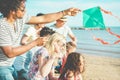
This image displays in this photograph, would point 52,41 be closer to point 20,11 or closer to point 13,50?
point 20,11

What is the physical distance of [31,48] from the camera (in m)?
4.46

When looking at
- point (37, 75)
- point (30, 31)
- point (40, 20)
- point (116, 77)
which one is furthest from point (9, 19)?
point (116, 77)

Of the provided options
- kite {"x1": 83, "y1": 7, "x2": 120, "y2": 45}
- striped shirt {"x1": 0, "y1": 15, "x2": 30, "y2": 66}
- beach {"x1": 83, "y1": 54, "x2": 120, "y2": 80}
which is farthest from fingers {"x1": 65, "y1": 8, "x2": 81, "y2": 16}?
beach {"x1": 83, "y1": 54, "x2": 120, "y2": 80}

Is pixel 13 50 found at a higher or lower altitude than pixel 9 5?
lower

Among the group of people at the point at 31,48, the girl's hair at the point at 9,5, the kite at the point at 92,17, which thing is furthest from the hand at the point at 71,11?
the kite at the point at 92,17

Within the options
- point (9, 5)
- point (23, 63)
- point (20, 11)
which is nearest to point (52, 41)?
point (20, 11)

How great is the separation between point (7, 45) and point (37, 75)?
1.30 m

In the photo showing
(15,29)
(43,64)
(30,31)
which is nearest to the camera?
(15,29)

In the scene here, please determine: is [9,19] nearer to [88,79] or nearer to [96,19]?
[96,19]

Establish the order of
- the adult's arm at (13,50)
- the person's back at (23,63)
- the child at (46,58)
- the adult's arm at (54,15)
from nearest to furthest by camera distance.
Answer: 1. the adult's arm at (13,50)
2. the child at (46,58)
3. the adult's arm at (54,15)
4. the person's back at (23,63)

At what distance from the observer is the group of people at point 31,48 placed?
4.44 m

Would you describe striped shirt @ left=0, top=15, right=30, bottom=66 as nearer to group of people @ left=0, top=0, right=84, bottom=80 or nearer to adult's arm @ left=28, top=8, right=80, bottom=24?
group of people @ left=0, top=0, right=84, bottom=80

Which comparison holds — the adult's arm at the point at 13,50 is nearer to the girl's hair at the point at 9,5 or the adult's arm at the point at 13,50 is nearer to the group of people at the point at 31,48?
the group of people at the point at 31,48

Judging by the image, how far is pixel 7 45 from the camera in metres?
4.39
